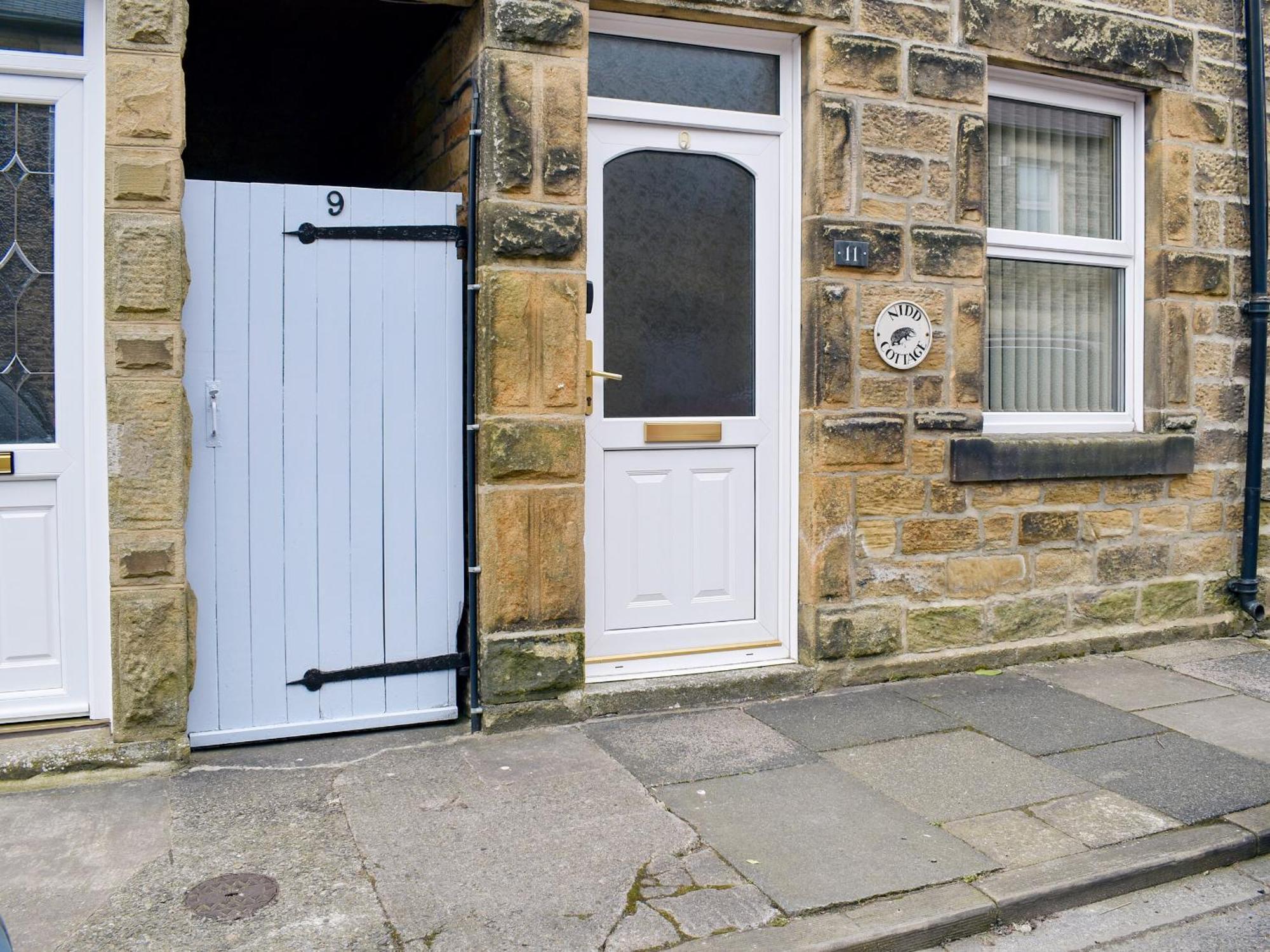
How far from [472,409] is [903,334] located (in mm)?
2050

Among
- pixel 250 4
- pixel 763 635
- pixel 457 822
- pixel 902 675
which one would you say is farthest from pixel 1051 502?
pixel 250 4

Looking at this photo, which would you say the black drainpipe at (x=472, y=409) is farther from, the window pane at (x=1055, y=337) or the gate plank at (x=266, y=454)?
the window pane at (x=1055, y=337)

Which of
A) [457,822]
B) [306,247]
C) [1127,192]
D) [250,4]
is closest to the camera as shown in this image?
[457,822]

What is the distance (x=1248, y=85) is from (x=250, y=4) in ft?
16.9

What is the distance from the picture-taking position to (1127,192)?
6363 mm

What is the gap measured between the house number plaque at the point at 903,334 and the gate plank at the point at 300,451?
251cm

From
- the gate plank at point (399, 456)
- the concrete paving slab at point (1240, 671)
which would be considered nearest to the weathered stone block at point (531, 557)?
the gate plank at point (399, 456)

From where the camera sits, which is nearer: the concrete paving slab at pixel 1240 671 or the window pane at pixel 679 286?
the window pane at pixel 679 286

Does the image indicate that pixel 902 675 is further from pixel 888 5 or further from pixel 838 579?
pixel 888 5

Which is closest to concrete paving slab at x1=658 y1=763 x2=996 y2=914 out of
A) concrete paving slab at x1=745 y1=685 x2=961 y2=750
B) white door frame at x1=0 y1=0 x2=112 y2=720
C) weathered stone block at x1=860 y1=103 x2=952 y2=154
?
concrete paving slab at x1=745 y1=685 x2=961 y2=750

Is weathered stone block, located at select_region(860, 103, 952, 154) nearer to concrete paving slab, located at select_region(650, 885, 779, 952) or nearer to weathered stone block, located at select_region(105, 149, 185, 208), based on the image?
weathered stone block, located at select_region(105, 149, 185, 208)

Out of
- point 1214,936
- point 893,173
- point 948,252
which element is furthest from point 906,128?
point 1214,936

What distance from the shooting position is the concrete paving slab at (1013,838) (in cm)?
375

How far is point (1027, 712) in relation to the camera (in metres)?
5.16
